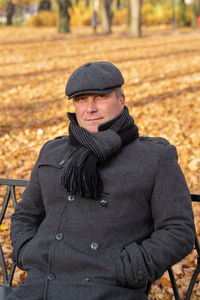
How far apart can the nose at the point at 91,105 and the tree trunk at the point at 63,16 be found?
25.0 meters

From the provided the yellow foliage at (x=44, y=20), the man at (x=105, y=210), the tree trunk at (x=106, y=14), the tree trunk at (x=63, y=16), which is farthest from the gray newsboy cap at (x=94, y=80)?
the yellow foliage at (x=44, y=20)

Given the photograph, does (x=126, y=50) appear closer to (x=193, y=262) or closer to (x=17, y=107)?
(x=17, y=107)

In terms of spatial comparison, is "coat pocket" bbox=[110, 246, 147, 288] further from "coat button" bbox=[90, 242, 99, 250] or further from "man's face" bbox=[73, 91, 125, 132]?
"man's face" bbox=[73, 91, 125, 132]

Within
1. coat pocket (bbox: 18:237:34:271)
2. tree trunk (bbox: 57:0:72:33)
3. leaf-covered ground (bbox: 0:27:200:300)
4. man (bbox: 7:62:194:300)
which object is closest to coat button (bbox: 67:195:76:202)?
man (bbox: 7:62:194:300)

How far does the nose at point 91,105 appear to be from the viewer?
2619 millimetres

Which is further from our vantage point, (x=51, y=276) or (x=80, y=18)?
(x=80, y=18)

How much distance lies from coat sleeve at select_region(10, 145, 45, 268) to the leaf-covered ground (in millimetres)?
1452

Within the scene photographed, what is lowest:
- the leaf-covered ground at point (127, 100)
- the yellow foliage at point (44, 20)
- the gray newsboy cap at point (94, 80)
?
the leaf-covered ground at point (127, 100)

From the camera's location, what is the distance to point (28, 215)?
2.85 meters

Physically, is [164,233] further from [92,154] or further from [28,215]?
[28,215]

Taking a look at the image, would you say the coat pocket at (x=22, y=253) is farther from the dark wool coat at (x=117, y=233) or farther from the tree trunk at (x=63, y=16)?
the tree trunk at (x=63, y=16)

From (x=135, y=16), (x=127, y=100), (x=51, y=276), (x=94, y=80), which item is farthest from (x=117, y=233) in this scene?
(x=135, y=16)

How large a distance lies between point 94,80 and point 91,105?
141mm

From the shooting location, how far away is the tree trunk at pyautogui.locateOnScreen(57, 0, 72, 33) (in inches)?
1046
